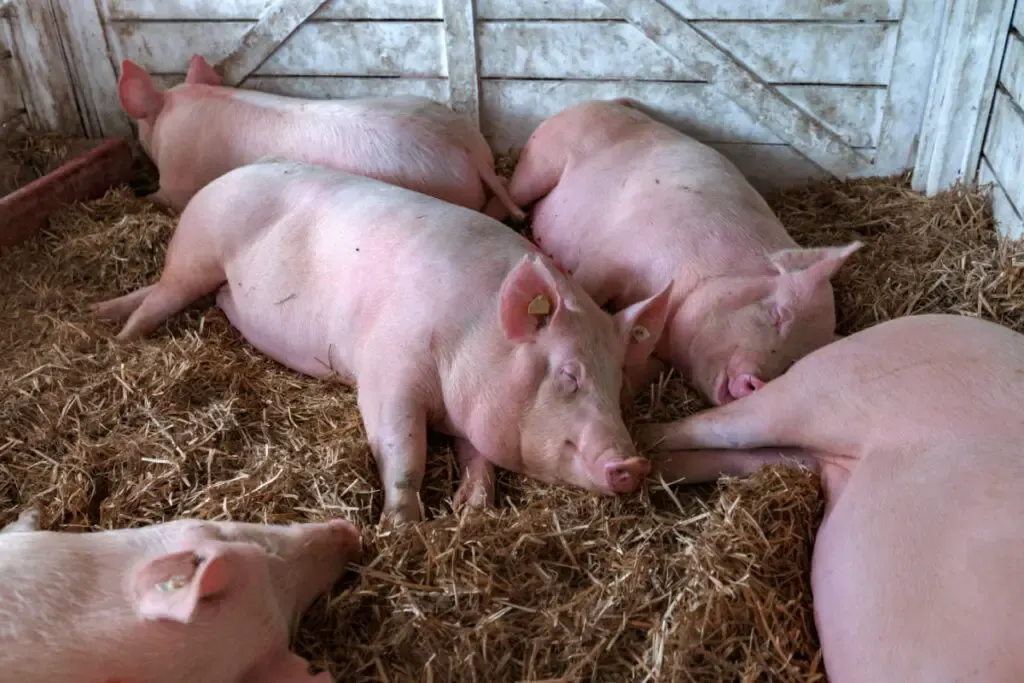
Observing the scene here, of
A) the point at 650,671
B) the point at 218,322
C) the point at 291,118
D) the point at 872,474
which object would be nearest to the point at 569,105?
the point at 291,118

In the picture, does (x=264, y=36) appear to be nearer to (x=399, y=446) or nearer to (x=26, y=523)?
(x=399, y=446)

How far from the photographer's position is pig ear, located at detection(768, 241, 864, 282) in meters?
2.63

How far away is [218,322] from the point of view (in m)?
3.19

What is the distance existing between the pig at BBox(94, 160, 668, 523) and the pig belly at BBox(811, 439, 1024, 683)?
51cm

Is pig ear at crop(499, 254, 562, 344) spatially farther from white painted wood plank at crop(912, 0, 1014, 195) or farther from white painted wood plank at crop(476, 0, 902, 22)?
white painted wood plank at crop(912, 0, 1014, 195)

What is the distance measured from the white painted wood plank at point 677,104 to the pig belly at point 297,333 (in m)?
1.54

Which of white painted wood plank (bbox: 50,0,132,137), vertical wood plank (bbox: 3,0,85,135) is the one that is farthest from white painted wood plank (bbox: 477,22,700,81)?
vertical wood plank (bbox: 3,0,85,135)

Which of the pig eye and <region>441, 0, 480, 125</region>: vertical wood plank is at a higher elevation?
<region>441, 0, 480, 125</region>: vertical wood plank

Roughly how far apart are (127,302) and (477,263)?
4.95ft

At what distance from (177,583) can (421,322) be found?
1105mm

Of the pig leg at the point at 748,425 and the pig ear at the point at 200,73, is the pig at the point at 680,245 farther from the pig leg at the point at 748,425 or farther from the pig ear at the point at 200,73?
the pig ear at the point at 200,73

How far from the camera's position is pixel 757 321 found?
8.84 ft

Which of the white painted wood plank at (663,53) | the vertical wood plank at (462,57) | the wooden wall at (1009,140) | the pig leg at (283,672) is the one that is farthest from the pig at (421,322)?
the wooden wall at (1009,140)

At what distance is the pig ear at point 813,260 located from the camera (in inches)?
104
